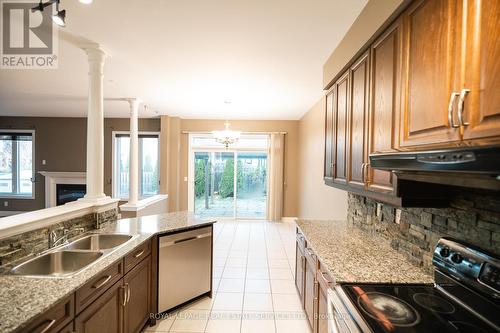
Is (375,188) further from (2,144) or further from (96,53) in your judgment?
(2,144)

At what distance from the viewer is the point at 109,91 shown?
435 centimetres

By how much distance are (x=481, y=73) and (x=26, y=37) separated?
3.62 metres

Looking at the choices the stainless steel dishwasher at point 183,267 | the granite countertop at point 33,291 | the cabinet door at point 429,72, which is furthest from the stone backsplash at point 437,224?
the granite countertop at point 33,291

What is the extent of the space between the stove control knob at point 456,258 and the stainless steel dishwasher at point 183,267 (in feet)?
7.06

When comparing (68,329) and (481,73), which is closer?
(481,73)

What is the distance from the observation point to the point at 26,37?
8.25 ft

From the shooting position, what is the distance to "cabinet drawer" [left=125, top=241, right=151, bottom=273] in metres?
1.95

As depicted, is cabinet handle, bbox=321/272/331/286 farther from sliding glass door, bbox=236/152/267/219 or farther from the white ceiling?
sliding glass door, bbox=236/152/267/219

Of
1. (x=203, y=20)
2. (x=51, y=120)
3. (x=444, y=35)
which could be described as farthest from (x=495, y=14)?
(x=51, y=120)

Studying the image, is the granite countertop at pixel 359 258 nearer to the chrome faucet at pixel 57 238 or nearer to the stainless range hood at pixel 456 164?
the stainless range hood at pixel 456 164

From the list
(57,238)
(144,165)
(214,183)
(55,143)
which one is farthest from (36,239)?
(55,143)

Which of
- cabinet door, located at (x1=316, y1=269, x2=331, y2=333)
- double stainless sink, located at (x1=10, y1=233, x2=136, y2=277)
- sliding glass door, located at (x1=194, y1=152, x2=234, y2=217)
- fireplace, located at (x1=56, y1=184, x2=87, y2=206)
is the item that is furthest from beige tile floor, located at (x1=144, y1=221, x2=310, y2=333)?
fireplace, located at (x1=56, y1=184, x2=87, y2=206)

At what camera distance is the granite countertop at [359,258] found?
4.84 ft

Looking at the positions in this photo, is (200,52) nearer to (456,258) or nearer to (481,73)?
(481,73)
